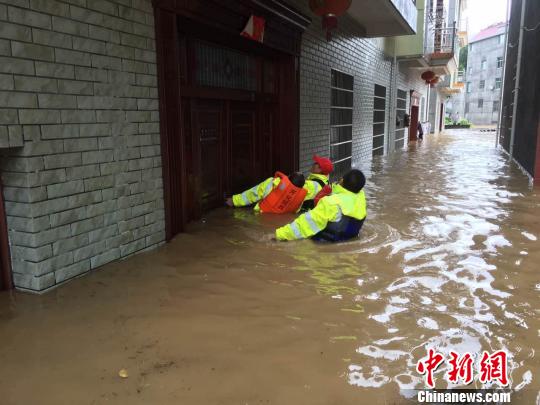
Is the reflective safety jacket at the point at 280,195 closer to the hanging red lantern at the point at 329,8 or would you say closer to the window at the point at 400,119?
the hanging red lantern at the point at 329,8

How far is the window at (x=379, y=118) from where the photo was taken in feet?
53.1

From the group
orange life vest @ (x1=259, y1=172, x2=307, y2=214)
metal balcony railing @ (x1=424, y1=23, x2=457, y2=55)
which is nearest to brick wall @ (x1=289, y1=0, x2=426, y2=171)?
orange life vest @ (x1=259, y1=172, x2=307, y2=214)

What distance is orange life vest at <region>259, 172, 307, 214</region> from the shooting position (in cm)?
681

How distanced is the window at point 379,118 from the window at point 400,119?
8.66 ft

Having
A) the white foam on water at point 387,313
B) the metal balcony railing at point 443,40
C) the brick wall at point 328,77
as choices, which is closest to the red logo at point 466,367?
the white foam on water at point 387,313

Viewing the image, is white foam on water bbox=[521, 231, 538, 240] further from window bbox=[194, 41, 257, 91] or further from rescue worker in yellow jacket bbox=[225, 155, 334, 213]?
window bbox=[194, 41, 257, 91]

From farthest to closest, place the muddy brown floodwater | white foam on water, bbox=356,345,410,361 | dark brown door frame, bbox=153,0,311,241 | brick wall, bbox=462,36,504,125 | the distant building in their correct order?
brick wall, bbox=462,36,504,125, the distant building, dark brown door frame, bbox=153,0,311,241, white foam on water, bbox=356,345,410,361, the muddy brown floodwater

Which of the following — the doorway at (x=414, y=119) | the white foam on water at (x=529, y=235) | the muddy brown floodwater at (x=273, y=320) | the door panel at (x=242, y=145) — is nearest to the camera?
the muddy brown floodwater at (x=273, y=320)

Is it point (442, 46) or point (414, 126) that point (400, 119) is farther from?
point (414, 126)

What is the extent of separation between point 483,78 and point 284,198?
61.3 meters

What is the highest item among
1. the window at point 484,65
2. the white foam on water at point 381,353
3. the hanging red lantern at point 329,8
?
the window at point 484,65

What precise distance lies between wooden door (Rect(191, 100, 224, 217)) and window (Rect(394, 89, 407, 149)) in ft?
47.6

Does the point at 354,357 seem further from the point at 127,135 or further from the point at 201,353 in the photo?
the point at 127,135

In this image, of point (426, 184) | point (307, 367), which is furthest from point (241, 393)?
point (426, 184)
